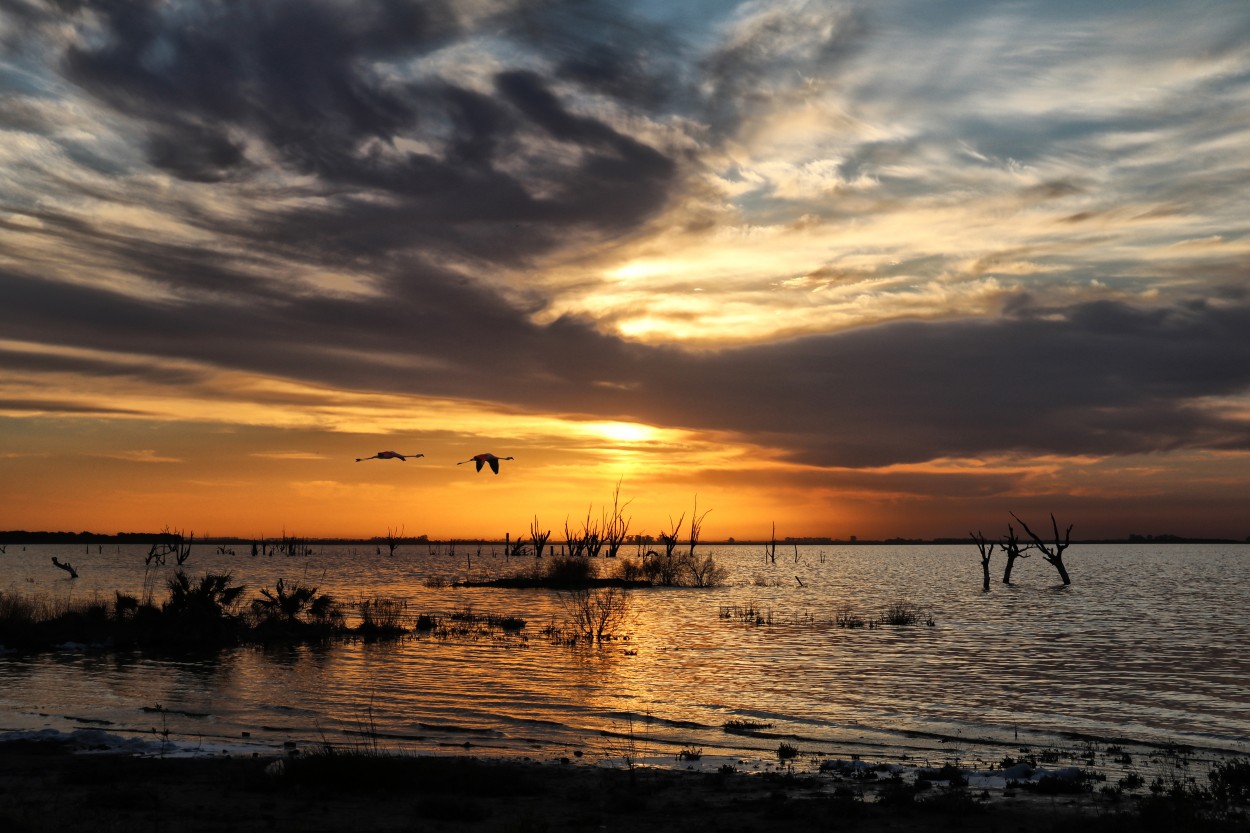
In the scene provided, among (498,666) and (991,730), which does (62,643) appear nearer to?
(498,666)

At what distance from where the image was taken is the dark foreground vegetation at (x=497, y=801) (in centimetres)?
1277

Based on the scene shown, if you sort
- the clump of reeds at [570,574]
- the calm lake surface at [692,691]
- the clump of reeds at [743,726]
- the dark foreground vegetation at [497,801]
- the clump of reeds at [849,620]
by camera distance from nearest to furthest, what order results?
the dark foreground vegetation at [497,801] → the calm lake surface at [692,691] → the clump of reeds at [743,726] → the clump of reeds at [849,620] → the clump of reeds at [570,574]

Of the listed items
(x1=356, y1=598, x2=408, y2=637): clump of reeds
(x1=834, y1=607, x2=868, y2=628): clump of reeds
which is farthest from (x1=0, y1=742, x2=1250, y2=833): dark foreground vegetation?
(x1=834, y1=607, x2=868, y2=628): clump of reeds

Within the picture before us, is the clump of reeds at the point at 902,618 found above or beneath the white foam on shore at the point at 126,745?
beneath

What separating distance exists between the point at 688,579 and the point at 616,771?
279 feet

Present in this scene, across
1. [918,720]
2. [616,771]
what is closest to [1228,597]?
[918,720]

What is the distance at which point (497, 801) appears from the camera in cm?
1457

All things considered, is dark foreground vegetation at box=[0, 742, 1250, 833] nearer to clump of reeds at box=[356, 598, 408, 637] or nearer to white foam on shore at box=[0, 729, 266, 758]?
white foam on shore at box=[0, 729, 266, 758]

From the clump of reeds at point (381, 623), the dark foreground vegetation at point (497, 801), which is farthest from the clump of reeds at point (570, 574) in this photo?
the dark foreground vegetation at point (497, 801)

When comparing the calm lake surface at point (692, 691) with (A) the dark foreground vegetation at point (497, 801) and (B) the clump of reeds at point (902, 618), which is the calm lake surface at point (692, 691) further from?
(A) the dark foreground vegetation at point (497, 801)

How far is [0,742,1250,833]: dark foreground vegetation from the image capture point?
12.8 meters

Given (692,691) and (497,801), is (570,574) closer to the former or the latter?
(692,691)

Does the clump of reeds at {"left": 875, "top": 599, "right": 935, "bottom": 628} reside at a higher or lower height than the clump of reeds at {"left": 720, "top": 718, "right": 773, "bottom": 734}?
lower

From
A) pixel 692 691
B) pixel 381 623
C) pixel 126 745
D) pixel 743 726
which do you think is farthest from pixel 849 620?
pixel 126 745
